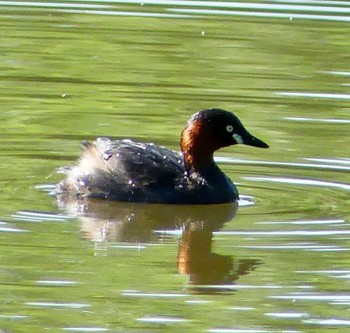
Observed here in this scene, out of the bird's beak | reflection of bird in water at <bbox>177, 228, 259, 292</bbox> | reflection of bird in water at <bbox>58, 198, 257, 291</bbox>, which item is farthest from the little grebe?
reflection of bird in water at <bbox>177, 228, 259, 292</bbox>

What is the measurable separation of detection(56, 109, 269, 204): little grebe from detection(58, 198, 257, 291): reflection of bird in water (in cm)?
7

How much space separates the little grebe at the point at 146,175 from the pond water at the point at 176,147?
113mm

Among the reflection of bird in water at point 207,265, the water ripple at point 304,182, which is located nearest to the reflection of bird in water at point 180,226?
the reflection of bird in water at point 207,265

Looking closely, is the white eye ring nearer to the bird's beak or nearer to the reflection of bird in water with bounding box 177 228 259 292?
the bird's beak

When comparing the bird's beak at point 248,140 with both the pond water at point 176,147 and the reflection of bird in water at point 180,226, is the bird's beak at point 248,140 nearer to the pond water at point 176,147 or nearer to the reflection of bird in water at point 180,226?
the pond water at point 176,147

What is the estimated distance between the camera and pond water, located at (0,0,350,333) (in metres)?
8.02

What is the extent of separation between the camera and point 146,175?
10742 millimetres

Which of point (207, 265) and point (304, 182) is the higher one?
point (304, 182)

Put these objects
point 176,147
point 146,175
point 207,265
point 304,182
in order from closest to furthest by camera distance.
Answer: point 207,265
point 146,175
point 304,182
point 176,147

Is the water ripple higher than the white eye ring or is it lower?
lower

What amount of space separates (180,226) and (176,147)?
2.31m

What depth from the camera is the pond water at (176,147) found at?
8.02m

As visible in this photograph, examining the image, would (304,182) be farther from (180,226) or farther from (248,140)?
(180,226)

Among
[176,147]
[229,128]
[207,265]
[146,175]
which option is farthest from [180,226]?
[176,147]
